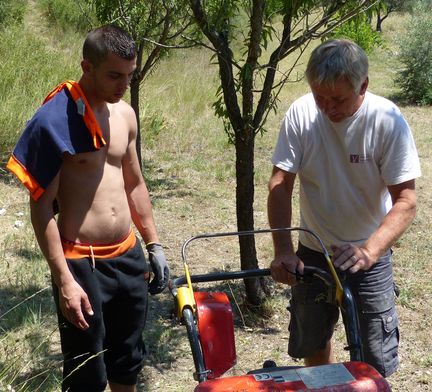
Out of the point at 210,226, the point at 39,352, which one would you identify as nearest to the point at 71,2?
the point at 210,226

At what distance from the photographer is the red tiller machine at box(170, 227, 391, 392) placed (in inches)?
82.5

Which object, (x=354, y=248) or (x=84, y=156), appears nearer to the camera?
(x=354, y=248)

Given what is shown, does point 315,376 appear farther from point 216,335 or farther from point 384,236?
point 384,236

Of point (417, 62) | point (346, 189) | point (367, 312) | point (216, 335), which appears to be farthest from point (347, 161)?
point (417, 62)

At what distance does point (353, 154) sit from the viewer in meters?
2.86

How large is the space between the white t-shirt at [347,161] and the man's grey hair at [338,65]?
0.24 meters

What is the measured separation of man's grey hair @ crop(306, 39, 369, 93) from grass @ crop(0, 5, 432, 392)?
1.55 metres

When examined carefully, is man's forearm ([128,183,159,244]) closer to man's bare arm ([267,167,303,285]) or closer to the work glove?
the work glove

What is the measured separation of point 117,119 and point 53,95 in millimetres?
319

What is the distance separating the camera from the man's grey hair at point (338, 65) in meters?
2.57

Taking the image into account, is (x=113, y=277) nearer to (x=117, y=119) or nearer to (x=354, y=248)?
(x=117, y=119)

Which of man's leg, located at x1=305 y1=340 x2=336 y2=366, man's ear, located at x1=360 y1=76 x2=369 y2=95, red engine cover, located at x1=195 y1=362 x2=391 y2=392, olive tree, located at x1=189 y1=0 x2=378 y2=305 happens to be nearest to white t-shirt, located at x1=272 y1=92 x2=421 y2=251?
man's ear, located at x1=360 y1=76 x2=369 y2=95

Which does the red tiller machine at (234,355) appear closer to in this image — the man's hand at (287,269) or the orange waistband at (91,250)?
the man's hand at (287,269)

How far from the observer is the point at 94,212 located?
2889 millimetres
